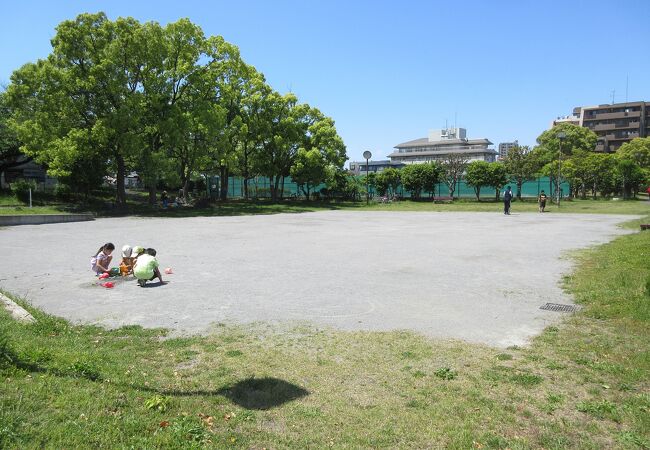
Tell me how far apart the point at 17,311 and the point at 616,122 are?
108571mm

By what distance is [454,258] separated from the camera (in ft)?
38.2

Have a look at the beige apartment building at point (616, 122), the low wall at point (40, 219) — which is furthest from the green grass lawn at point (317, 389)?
the beige apartment building at point (616, 122)

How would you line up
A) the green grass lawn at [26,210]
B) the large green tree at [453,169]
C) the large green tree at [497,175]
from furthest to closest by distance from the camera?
the large green tree at [453,169], the large green tree at [497,175], the green grass lawn at [26,210]

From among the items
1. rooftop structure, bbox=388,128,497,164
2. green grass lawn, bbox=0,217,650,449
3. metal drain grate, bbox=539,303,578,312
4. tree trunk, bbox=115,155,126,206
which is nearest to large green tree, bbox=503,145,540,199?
tree trunk, bbox=115,155,126,206

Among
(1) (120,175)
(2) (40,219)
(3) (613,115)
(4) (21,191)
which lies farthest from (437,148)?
(2) (40,219)

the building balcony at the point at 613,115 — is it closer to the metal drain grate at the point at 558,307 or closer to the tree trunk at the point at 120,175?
the tree trunk at the point at 120,175

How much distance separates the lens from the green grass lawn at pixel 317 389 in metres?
3.26

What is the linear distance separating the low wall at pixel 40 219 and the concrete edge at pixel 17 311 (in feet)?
52.1

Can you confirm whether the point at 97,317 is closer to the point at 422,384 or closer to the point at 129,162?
Result: the point at 422,384

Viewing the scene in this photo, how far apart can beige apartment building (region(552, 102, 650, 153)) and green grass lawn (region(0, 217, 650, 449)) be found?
99766 millimetres

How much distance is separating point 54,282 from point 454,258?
886cm

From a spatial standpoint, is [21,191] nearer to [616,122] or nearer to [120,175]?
[120,175]

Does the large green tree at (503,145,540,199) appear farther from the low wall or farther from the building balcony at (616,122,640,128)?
the building balcony at (616,122,640,128)

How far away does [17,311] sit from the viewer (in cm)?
616
